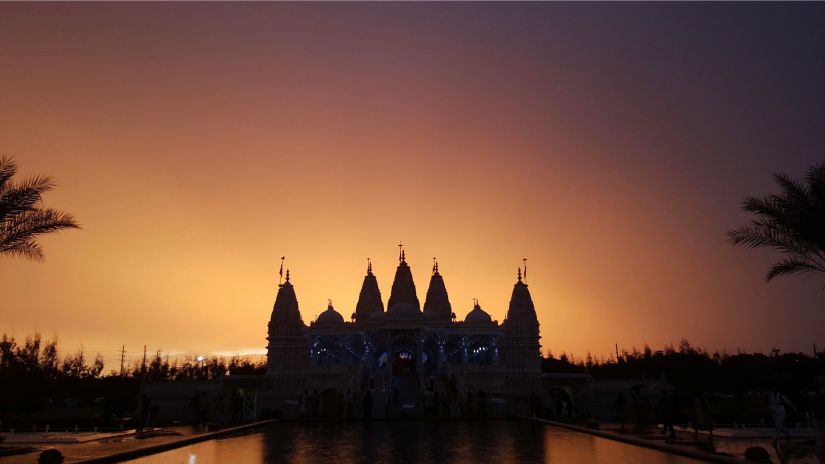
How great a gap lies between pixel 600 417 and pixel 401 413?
12.1 metres

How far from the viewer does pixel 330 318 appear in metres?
50.8

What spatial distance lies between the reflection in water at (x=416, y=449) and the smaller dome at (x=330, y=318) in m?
25.2

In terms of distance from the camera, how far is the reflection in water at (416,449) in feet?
48.3

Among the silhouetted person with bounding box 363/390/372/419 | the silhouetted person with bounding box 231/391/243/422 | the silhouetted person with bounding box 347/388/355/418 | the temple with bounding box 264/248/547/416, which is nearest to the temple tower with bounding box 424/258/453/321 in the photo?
the temple with bounding box 264/248/547/416

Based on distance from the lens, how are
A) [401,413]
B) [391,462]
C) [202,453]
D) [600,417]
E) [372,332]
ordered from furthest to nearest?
[372,332], [600,417], [401,413], [202,453], [391,462]

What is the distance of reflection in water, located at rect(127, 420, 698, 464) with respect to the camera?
579 inches

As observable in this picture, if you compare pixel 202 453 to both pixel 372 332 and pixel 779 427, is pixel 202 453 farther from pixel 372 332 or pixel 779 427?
pixel 372 332

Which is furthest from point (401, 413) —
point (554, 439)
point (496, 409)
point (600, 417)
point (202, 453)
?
point (202, 453)

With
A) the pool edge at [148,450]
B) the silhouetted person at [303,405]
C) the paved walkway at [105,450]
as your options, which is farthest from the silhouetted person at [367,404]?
the paved walkway at [105,450]

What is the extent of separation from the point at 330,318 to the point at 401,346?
6.11m

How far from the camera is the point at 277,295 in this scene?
50.8 metres

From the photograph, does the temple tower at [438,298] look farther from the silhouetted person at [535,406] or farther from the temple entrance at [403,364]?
the silhouetted person at [535,406]

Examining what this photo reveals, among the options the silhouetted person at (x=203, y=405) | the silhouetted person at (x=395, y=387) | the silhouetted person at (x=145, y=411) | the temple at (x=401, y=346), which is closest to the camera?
the silhouetted person at (x=145, y=411)

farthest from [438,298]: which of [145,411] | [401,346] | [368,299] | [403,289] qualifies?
[145,411]
